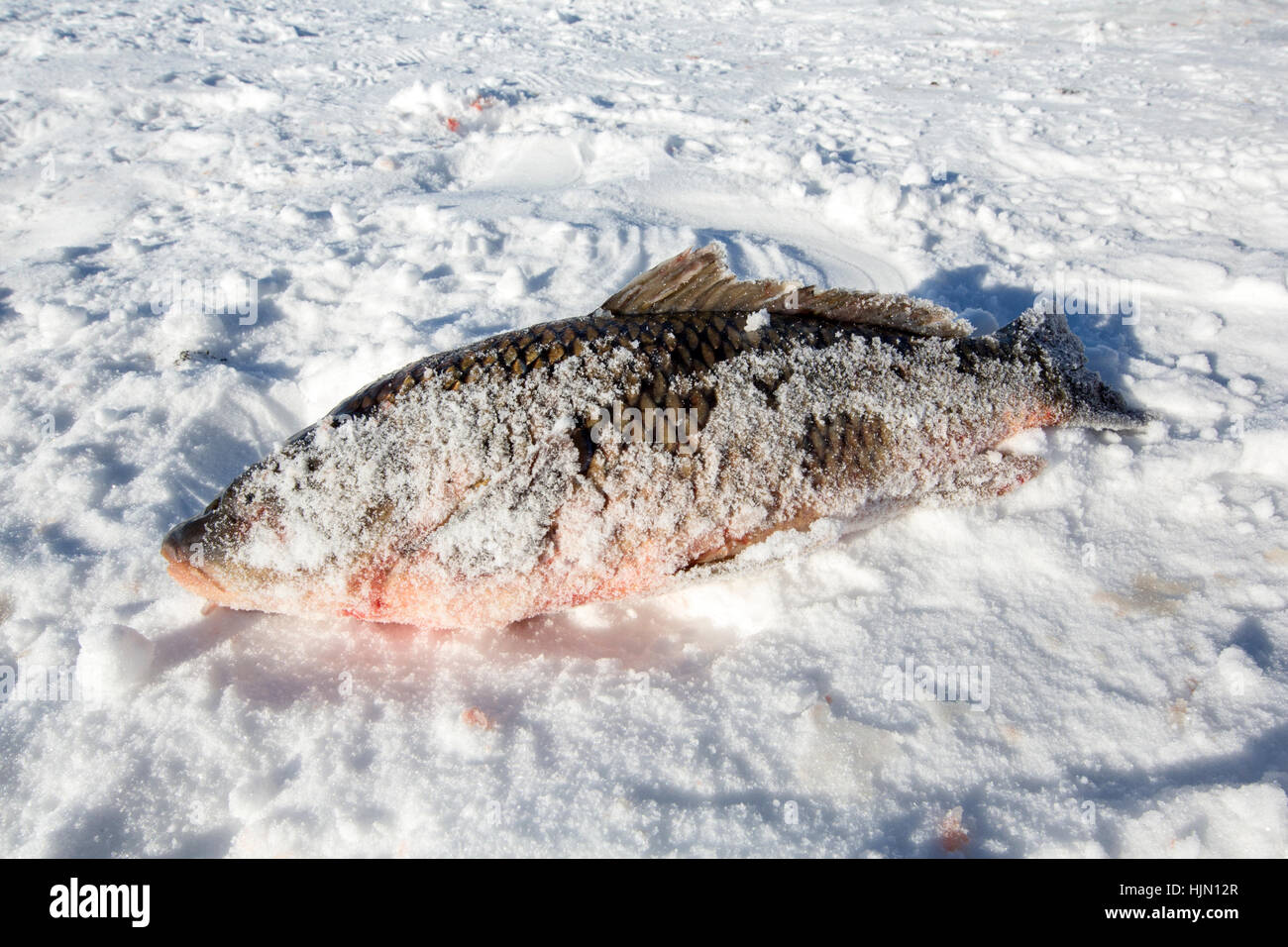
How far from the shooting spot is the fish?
2.19 metres

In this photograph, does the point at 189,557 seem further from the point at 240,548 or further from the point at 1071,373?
the point at 1071,373

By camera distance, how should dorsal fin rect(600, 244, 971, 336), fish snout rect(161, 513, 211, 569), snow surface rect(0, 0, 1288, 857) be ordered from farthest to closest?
dorsal fin rect(600, 244, 971, 336) → fish snout rect(161, 513, 211, 569) → snow surface rect(0, 0, 1288, 857)

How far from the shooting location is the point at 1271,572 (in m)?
2.40

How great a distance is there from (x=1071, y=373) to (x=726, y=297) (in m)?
1.52

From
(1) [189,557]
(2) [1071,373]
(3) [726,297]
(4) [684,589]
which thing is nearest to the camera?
(1) [189,557]

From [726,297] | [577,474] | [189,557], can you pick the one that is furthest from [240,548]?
[726,297]

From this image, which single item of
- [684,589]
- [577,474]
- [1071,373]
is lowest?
[684,589]

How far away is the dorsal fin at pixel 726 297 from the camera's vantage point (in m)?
2.71

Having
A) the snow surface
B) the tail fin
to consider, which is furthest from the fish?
the tail fin

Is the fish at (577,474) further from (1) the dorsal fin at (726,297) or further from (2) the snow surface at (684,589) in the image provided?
(2) the snow surface at (684,589)

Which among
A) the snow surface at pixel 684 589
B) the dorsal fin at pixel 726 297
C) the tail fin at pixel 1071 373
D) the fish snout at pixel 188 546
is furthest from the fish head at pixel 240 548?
the tail fin at pixel 1071 373

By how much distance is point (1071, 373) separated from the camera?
9.76ft

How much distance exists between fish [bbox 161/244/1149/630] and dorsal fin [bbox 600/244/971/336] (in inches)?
3.5

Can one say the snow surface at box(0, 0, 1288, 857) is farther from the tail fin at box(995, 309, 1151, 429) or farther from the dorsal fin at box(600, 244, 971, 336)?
the dorsal fin at box(600, 244, 971, 336)
